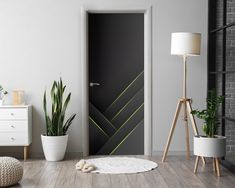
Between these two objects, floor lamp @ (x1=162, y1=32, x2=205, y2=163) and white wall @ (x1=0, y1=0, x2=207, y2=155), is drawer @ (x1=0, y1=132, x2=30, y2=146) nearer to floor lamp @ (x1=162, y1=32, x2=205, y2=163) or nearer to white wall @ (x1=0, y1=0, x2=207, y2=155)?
white wall @ (x1=0, y1=0, x2=207, y2=155)

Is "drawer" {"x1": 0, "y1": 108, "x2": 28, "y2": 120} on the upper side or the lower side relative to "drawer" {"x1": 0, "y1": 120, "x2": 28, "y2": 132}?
upper

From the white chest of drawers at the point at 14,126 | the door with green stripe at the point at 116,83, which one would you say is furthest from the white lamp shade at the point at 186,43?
the white chest of drawers at the point at 14,126

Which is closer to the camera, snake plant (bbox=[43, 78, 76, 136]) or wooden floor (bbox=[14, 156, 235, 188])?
wooden floor (bbox=[14, 156, 235, 188])

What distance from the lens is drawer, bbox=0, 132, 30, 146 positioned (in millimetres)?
4934

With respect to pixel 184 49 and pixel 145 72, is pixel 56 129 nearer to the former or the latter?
pixel 145 72

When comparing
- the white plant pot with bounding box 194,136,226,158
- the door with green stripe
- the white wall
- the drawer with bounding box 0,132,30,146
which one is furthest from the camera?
the door with green stripe

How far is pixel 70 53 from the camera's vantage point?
5285 mm

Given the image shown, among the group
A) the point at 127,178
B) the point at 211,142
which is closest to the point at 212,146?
the point at 211,142

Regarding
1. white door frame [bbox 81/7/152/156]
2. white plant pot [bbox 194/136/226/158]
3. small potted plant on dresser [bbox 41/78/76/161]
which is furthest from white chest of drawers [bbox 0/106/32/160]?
white plant pot [bbox 194/136/226/158]

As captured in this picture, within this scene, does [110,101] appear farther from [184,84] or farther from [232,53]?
[232,53]

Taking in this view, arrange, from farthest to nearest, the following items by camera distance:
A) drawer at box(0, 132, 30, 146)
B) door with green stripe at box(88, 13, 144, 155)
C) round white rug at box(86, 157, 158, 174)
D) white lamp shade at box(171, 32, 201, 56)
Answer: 1. door with green stripe at box(88, 13, 144, 155)
2. drawer at box(0, 132, 30, 146)
3. white lamp shade at box(171, 32, 201, 56)
4. round white rug at box(86, 157, 158, 174)

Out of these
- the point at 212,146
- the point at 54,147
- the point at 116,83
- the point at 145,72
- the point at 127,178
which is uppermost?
the point at 145,72

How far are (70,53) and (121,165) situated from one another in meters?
1.70

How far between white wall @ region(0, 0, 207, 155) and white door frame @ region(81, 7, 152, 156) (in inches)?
2.6
